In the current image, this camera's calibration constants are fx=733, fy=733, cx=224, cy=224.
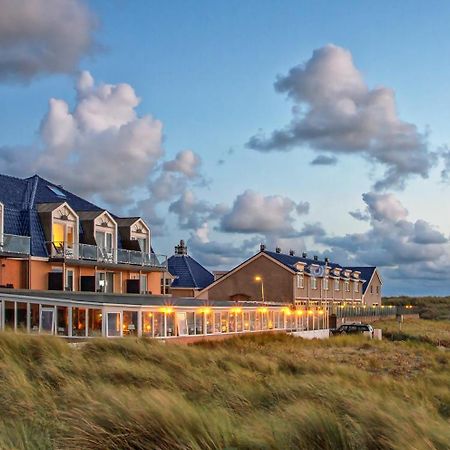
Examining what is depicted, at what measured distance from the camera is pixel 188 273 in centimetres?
6819

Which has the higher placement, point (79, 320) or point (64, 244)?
point (64, 244)

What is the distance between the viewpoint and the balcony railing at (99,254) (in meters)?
42.9

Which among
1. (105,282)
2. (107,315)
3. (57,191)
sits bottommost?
(107,315)

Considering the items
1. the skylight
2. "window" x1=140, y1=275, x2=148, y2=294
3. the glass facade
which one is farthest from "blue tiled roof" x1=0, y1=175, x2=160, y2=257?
the glass facade

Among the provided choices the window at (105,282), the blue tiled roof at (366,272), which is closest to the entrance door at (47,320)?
the window at (105,282)

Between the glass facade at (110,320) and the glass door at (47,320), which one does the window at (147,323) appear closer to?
the glass facade at (110,320)

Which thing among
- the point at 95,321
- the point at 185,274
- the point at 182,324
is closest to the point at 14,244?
the point at 95,321

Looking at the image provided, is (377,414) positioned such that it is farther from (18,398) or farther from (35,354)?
(35,354)

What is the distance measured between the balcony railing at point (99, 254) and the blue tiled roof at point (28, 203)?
0.79 m

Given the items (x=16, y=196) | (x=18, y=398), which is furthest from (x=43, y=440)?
(x=16, y=196)

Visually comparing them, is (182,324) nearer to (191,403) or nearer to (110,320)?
(110,320)

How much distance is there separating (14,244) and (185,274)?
2930cm

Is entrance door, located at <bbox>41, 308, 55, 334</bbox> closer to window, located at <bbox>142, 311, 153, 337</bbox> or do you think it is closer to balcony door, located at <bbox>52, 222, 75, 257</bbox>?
window, located at <bbox>142, 311, 153, 337</bbox>

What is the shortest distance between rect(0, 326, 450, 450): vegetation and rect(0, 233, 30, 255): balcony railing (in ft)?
63.6
